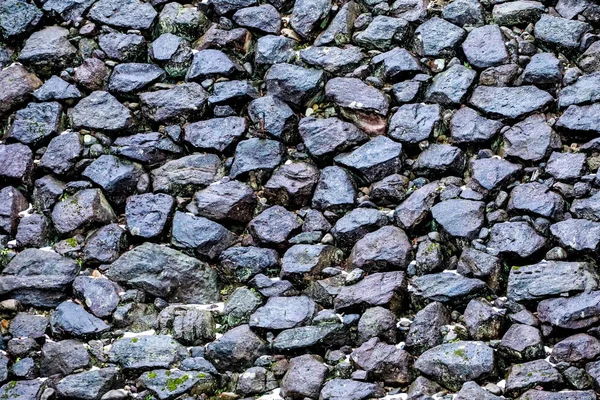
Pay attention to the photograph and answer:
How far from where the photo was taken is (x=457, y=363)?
751cm

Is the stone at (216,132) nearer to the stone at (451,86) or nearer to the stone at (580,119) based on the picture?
the stone at (451,86)

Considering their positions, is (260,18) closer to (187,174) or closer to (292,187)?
(187,174)

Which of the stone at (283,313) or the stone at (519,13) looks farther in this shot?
the stone at (519,13)

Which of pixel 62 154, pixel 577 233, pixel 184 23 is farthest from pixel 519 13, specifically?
pixel 62 154

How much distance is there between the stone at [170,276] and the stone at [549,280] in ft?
9.63

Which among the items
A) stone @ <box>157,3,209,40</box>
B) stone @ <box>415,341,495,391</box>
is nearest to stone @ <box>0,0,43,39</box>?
stone @ <box>157,3,209,40</box>

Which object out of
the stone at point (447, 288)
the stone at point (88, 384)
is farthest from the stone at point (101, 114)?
the stone at point (447, 288)

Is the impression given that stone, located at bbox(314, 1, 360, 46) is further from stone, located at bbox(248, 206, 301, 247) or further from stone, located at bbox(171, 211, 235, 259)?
stone, located at bbox(171, 211, 235, 259)

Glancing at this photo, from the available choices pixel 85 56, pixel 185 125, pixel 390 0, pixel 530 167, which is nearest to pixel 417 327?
pixel 530 167

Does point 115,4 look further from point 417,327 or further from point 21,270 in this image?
point 417,327

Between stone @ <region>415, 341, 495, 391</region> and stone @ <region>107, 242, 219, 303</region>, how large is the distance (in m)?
2.28

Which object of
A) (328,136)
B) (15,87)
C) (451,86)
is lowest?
(328,136)

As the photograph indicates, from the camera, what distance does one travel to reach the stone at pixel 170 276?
8.61 m

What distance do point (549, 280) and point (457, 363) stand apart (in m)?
1.19
